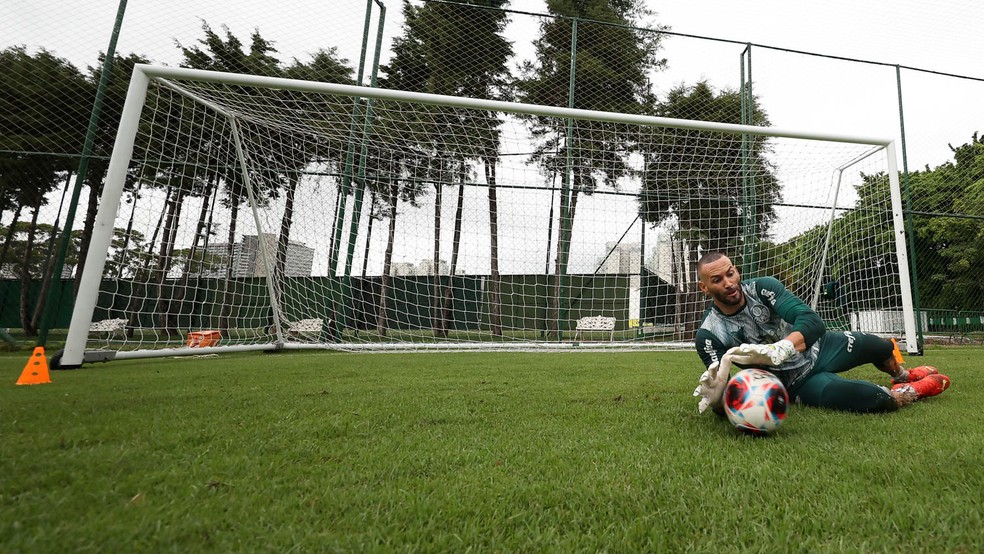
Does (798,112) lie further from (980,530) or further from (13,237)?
(13,237)

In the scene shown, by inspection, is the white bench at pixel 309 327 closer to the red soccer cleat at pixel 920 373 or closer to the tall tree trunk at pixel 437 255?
the tall tree trunk at pixel 437 255

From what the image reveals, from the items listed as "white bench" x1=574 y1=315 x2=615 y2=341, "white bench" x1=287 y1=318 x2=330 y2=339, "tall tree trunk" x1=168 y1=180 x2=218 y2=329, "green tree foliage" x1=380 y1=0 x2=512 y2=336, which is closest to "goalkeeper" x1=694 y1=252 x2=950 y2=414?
"green tree foliage" x1=380 y1=0 x2=512 y2=336

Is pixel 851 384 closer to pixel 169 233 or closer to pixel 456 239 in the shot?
pixel 456 239

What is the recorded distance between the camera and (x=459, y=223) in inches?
296

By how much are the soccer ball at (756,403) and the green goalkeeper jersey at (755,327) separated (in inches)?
18.3

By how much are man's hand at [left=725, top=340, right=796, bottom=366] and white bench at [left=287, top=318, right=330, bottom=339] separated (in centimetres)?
605

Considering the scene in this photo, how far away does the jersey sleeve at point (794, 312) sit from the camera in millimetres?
2453

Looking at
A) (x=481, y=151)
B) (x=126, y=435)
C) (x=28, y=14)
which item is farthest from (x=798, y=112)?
(x=28, y=14)

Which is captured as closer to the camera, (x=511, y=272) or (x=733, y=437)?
(x=733, y=437)

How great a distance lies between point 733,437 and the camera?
220 cm

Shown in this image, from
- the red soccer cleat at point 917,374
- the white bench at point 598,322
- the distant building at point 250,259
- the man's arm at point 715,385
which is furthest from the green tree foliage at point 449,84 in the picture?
the red soccer cleat at point 917,374

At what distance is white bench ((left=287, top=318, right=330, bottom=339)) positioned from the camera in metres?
7.02

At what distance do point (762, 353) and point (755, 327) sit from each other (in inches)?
28.3

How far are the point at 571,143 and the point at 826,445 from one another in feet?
22.9
